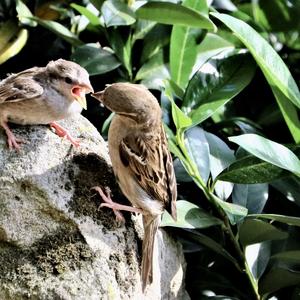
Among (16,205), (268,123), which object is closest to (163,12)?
(268,123)

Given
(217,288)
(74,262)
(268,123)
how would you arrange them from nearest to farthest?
1. (74,262)
2. (217,288)
3. (268,123)

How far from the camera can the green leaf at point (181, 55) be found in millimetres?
2477

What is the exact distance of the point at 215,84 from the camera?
7.90 ft

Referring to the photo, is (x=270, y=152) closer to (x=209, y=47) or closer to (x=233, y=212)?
(x=233, y=212)

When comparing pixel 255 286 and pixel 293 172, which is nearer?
pixel 293 172

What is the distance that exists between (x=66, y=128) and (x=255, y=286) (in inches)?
31.3

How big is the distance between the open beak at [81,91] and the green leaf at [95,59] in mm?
329

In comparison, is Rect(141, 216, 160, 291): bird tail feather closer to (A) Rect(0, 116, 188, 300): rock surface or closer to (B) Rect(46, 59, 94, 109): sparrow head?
(A) Rect(0, 116, 188, 300): rock surface

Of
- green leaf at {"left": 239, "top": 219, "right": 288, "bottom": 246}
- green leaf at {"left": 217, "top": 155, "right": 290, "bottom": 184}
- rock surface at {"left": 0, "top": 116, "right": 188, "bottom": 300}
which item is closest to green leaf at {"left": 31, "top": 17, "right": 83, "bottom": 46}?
rock surface at {"left": 0, "top": 116, "right": 188, "bottom": 300}

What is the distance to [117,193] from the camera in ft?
6.81

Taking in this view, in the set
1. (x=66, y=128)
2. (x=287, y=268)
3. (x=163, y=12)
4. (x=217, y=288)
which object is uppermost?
(x=163, y=12)

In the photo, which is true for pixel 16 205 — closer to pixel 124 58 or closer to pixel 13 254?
pixel 13 254

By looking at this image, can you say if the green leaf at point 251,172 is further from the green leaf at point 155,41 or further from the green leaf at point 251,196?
the green leaf at point 155,41

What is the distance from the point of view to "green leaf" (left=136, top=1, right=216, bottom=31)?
231 cm
